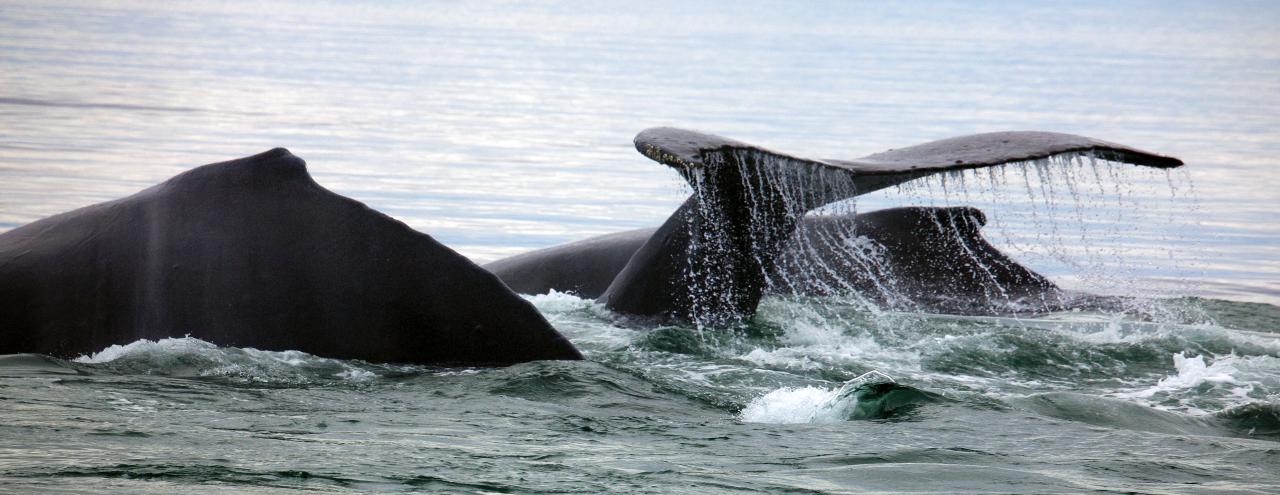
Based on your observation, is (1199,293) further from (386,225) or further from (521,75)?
(521,75)

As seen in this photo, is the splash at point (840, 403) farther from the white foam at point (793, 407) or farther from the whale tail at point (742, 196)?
the whale tail at point (742, 196)

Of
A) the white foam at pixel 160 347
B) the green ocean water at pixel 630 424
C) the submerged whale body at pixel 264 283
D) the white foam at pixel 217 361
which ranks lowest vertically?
the green ocean water at pixel 630 424

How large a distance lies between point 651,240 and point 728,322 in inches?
17.7

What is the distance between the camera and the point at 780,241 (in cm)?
656

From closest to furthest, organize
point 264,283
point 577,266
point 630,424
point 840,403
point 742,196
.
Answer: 1. point 630,424
2. point 264,283
3. point 840,403
4. point 742,196
5. point 577,266

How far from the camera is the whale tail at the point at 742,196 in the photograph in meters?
5.82

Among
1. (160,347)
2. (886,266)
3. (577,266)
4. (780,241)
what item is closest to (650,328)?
(780,241)

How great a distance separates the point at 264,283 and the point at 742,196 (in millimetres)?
2073

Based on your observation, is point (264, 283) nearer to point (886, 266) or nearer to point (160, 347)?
point (160, 347)

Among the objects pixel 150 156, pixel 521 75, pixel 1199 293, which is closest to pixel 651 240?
pixel 1199 293

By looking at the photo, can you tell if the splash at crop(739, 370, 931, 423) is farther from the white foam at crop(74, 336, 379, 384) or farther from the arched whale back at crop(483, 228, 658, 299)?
the arched whale back at crop(483, 228, 658, 299)

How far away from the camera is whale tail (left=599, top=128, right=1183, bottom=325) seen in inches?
229

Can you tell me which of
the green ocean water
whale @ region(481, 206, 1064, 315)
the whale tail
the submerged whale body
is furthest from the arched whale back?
the submerged whale body

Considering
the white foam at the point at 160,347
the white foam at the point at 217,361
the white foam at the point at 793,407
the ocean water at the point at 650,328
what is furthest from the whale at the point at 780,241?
the white foam at the point at 160,347
